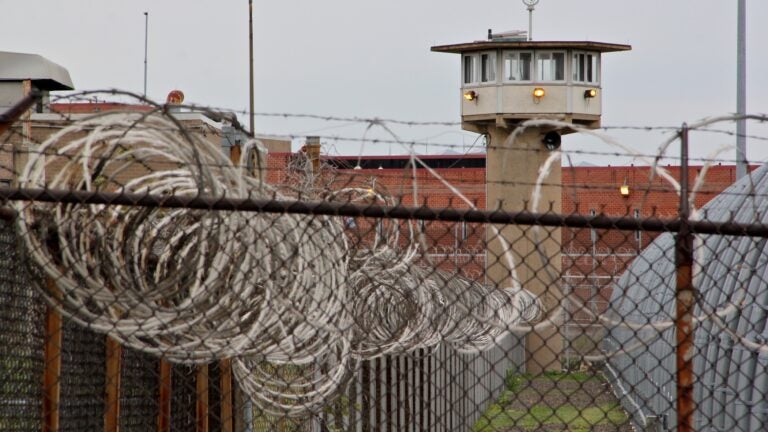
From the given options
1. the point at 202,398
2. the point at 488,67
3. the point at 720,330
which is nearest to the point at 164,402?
the point at 202,398

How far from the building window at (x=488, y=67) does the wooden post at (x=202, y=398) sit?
32.7 meters

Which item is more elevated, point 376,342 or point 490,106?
point 490,106

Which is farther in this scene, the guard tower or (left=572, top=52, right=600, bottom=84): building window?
(left=572, top=52, right=600, bottom=84): building window

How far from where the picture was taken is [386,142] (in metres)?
4.63

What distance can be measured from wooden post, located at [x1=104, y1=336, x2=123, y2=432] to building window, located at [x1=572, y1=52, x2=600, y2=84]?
3469 cm

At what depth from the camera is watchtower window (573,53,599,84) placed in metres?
39.4

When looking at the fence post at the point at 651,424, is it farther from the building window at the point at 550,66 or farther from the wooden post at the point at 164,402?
the building window at the point at 550,66

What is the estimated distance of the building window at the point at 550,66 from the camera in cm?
3919

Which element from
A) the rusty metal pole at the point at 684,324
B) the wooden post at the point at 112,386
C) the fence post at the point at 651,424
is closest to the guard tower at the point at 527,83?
the fence post at the point at 651,424

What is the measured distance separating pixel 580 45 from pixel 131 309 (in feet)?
116

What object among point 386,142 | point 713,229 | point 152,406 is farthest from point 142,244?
point 713,229

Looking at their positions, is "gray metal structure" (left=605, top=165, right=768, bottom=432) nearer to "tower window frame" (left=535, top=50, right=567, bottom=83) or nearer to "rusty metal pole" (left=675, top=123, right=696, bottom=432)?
"rusty metal pole" (left=675, top=123, right=696, bottom=432)

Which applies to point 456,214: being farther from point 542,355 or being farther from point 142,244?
point 542,355

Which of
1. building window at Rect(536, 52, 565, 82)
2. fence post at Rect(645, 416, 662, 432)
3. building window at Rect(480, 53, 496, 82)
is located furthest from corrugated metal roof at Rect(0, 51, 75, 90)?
building window at Rect(536, 52, 565, 82)
